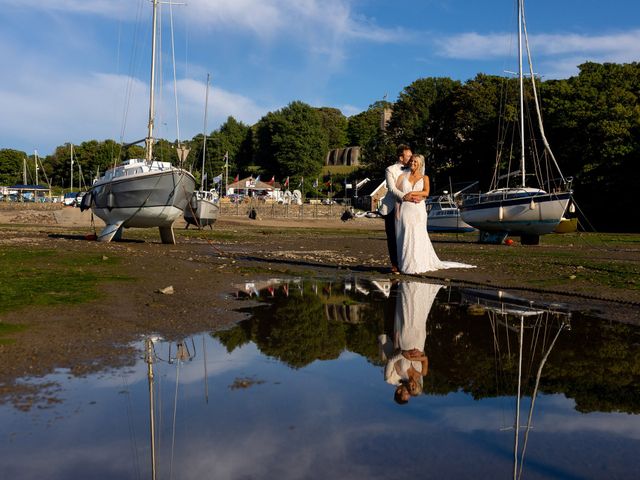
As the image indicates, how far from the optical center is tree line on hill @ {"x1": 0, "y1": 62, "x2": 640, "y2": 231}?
5647cm

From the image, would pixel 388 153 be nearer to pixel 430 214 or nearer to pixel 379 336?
pixel 430 214

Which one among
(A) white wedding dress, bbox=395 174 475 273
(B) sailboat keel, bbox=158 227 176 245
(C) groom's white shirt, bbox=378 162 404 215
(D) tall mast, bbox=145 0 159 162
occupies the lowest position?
(B) sailboat keel, bbox=158 227 176 245

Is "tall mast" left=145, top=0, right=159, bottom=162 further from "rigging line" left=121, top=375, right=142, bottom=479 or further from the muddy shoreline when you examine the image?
"rigging line" left=121, top=375, right=142, bottom=479

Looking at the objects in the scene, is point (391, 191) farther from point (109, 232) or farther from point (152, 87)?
point (152, 87)

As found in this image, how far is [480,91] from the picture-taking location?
258 ft

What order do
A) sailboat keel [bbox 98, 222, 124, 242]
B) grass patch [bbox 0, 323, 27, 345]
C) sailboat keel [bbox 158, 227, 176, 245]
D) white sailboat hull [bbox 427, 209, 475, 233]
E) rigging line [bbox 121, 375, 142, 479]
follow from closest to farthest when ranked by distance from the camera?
rigging line [bbox 121, 375, 142, 479], grass patch [bbox 0, 323, 27, 345], sailboat keel [bbox 98, 222, 124, 242], sailboat keel [bbox 158, 227, 176, 245], white sailboat hull [bbox 427, 209, 475, 233]

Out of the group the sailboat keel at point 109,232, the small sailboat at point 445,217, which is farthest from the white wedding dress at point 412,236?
the small sailboat at point 445,217

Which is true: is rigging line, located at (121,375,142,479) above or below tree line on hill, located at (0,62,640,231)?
below

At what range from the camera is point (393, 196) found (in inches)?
539

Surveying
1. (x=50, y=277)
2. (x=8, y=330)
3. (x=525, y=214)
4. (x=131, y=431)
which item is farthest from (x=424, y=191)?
(x=525, y=214)

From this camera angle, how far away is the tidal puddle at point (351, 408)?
3773mm

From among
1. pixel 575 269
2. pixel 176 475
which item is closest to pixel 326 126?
pixel 575 269

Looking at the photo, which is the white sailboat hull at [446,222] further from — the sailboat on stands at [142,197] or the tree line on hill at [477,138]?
the sailboat on stands at [142,197]

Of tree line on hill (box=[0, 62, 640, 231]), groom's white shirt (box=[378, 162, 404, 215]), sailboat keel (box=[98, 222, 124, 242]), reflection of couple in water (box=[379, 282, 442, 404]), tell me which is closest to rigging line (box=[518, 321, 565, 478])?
reflection of couple in water (box=[379, 282, 442, 404])
